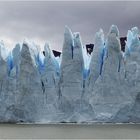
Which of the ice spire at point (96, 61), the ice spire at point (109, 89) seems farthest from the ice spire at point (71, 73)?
the ice spire at point (109, 89)

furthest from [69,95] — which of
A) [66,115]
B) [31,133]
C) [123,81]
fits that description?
[31,133]

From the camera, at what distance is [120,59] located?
61.2 feet

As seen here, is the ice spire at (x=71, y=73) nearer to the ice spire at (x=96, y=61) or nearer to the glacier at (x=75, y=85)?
the glacier at (x=75, y=85)

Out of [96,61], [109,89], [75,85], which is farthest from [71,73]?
[109,89]

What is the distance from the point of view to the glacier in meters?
18.5

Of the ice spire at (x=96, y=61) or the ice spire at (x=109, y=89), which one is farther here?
the ice spire at (x=96, y=61)

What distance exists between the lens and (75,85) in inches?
740

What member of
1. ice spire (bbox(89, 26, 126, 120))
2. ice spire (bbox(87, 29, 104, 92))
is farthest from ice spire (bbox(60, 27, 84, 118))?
ice spire (bbox(89, 26, 126, 120))

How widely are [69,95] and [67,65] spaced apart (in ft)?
3.64

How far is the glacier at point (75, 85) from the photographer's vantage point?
18.5 meters

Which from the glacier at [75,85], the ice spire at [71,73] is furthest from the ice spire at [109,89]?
the ice spire at [71,73]

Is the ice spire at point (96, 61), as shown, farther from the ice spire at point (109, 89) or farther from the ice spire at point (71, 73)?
the ice spire at point (71, 73)

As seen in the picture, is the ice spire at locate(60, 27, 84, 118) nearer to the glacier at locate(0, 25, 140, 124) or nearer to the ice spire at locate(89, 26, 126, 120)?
the glacier at locate(0, 25, 140, 124)

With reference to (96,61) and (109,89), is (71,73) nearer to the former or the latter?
(96,61)
